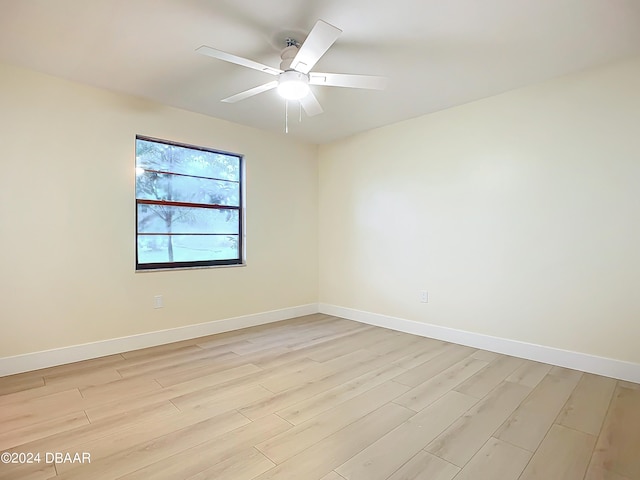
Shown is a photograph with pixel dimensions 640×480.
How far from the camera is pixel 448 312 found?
364cm

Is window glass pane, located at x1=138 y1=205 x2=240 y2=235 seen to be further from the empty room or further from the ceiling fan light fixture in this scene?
the ceiling fan light fixture

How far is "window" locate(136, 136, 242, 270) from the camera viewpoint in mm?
3490

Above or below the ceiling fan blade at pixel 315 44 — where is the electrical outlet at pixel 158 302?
below

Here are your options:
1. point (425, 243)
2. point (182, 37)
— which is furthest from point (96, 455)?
point (425, 243)

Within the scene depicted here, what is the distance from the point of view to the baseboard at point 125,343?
109 inches

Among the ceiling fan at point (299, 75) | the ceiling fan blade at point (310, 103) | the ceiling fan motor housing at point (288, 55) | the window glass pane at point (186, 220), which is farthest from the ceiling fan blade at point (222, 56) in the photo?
the window glass pane at point (186, 220)

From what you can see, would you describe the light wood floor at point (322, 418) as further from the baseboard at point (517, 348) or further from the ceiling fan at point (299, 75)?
the ceiling fan at point (299, 75)

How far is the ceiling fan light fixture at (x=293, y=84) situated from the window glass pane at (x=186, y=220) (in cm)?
194

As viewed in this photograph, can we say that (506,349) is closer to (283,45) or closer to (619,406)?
(619,406)

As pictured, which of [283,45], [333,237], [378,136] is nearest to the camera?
[283,45]

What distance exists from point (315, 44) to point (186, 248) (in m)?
2.63

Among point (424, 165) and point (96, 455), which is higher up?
point (424, 165)

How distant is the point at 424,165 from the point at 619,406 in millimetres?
2623

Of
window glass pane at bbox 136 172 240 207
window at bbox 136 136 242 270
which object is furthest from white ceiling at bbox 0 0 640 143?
window glass pane at bbox 136 172 240 207
